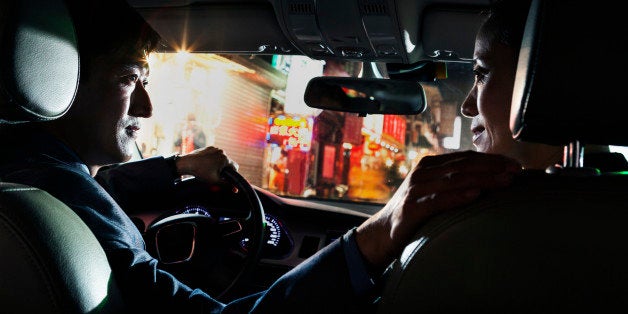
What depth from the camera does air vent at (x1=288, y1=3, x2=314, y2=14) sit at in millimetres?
2545

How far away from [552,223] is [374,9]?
166cm

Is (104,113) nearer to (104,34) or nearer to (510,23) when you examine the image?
(104,34)

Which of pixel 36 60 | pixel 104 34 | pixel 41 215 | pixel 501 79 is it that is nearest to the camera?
pixel 41 215

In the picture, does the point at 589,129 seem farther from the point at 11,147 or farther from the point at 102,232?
the point at 11,147

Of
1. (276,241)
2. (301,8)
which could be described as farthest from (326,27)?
(276,241)

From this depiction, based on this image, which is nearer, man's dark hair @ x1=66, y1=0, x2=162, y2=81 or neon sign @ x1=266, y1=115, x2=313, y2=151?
man's dark hair @ x1=66, y1=0, x2=162, y2=81

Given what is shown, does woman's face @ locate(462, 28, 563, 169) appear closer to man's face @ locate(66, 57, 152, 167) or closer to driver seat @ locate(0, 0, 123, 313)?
driver seat @ locate(0, 0, 123, 313)

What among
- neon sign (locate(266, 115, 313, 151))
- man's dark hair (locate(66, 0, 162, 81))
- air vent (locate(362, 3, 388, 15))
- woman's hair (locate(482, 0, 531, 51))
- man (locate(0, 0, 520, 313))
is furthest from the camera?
neon sign (locate(266, 115, 313, 151))

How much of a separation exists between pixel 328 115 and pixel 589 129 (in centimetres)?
2865

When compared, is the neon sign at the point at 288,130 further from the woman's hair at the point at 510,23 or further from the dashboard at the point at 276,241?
the woman's hair at the point at 510,23

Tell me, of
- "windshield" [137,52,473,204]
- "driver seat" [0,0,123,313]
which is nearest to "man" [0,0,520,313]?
"driver seat" [0,0,123,313]

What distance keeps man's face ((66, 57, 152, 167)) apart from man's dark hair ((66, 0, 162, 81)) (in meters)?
0.03

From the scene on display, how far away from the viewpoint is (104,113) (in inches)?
93.7

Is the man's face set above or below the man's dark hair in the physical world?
below
